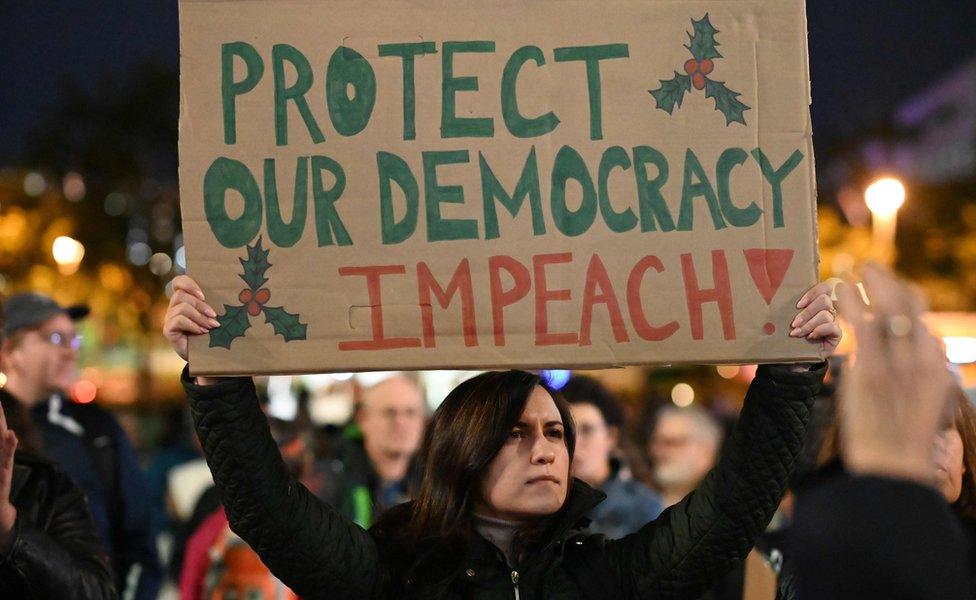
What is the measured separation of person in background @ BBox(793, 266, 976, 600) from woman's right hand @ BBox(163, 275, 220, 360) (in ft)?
6.14

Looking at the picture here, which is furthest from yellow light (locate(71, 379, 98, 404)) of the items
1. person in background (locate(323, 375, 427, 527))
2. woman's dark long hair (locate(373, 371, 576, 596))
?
woman's dark long hair (locate(373, 371, 576, 596))

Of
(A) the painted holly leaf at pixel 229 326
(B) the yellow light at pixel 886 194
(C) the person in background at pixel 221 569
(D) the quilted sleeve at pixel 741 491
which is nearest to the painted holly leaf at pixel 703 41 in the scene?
(D) the quilted sleeve at pixel 741 491

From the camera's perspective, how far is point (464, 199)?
3174 mm

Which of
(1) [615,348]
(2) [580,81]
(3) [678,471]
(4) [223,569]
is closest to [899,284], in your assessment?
(1) [615,348]

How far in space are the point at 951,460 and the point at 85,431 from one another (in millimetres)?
3814

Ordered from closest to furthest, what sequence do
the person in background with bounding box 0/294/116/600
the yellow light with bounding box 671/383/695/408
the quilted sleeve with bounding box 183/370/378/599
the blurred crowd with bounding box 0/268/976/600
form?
the quilted sleeve with bounding box 183/370/378/599 < the person in background with bounding box 0/294/116/600 < the blurred crowd with bounding box 0/268/976/600 < the yellow light with bounding box 671/383/695/408

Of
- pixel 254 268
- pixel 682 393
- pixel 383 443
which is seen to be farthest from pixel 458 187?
pixel 682 393

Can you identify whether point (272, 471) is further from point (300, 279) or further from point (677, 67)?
point (677, 67)

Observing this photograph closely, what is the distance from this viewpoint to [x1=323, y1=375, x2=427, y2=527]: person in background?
7.25 metres

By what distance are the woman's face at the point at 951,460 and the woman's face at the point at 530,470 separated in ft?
3.23

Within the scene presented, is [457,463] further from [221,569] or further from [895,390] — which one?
[221,569]

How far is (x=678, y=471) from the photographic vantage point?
738 cm

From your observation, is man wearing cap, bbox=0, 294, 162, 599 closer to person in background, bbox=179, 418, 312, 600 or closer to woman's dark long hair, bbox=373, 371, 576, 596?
person in background, bbox=179, 418, 312, 600

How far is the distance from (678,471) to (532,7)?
4.64 m
